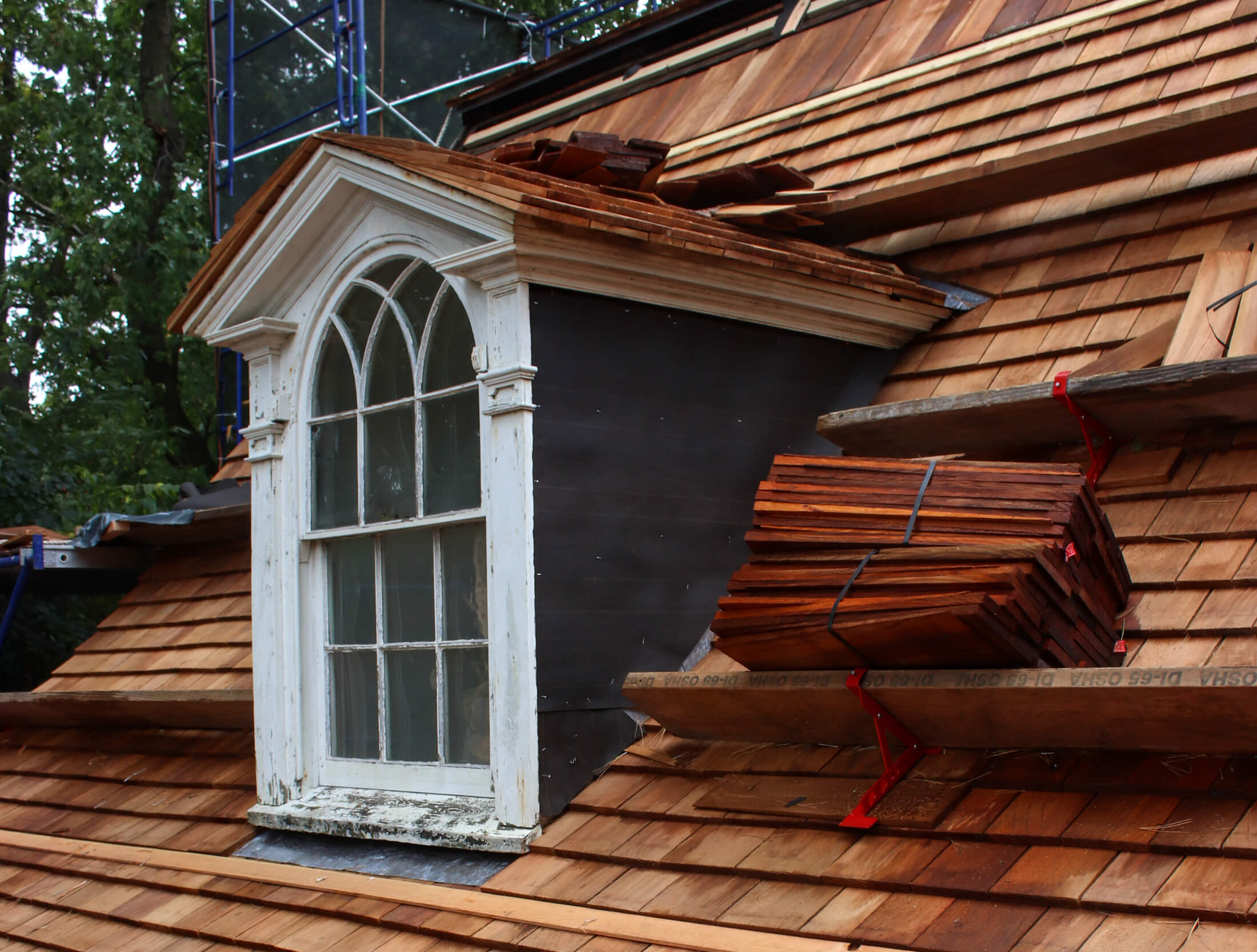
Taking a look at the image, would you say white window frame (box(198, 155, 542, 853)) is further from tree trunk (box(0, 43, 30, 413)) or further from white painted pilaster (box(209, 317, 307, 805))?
tree trunk (box(0, 43, 30, 413))

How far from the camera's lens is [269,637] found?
4727mm

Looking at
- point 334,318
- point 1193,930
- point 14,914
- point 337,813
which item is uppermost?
point 334,318

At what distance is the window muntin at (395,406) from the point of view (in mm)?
4156

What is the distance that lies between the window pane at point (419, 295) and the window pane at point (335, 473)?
47 cm

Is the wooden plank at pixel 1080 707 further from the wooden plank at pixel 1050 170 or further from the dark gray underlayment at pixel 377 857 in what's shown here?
the wooden plank at pixel 1050 170

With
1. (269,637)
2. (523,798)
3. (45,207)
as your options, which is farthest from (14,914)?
(45,207)

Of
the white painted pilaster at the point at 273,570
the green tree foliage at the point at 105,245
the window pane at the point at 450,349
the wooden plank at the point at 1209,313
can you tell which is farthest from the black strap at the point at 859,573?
the green tree foliage at the point at 105,245

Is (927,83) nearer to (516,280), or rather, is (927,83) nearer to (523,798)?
(516,280)

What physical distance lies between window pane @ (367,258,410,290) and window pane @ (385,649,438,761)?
129 cm

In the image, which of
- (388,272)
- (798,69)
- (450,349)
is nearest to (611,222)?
(450,349)

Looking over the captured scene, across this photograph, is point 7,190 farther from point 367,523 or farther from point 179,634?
point 367,523

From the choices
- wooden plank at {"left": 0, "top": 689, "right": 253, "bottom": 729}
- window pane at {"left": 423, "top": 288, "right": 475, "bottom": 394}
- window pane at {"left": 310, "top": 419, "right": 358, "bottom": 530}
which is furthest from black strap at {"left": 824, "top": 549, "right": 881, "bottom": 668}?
wooden plank at {"left": 0, "top": 689, "right": 253, "bottom": 729}

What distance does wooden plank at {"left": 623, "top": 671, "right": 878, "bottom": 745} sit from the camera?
123 inches

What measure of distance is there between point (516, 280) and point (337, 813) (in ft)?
6.37
